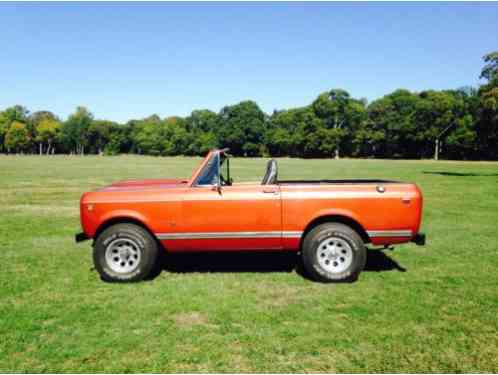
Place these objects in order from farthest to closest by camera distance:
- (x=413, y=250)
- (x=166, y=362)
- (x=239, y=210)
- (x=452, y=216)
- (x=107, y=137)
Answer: (x=107, y=137), (x=452, y=216), (x=413, y=250), (x=239, y=210), (x=166, y=362)

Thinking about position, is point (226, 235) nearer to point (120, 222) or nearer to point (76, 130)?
point (120, 222)

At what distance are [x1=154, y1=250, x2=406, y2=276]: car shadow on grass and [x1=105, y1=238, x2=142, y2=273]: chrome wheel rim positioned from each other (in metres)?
0.84

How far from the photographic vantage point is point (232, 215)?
5172 mm

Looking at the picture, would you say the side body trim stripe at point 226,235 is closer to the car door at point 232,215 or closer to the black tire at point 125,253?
the car door at point 232,215

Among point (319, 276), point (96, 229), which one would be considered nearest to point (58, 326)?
point (96, 229)

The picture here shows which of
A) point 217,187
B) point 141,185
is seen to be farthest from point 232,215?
point 141,185

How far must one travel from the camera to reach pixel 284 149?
3716 inches

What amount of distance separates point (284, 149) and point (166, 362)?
3637 inches

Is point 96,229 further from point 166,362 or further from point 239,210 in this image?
point 166,362

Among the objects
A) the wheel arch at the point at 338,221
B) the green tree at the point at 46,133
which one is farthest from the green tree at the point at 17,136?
the wheel arch at the point at 338,221

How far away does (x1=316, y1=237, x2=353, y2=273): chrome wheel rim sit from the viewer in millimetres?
5168

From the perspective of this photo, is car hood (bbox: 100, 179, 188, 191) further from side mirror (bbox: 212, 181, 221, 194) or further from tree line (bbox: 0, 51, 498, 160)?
tree line (bbox: 0, 51, 498, 160)

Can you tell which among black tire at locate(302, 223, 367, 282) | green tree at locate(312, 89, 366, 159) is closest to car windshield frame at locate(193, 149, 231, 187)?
black tire at locate(302, 223, 367, 282)

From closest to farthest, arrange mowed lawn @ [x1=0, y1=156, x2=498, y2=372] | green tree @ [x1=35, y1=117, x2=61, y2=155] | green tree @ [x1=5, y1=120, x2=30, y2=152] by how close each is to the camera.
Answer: mowed lawn @ [x1=0, y1=156, x2=498, y2=372], green tree @ [x1=5, y1=120, x2=30, y2=152], green tree @ [x1=35, y1=117, x2=61, y2=155]
